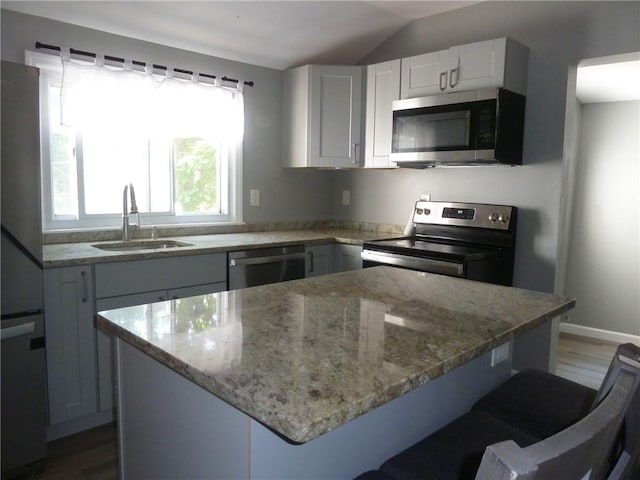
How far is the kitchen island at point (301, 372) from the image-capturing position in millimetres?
808

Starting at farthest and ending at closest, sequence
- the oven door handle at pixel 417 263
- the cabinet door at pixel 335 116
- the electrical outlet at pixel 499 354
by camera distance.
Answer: the cabinet door at pixel 335 116 → the oven door handle at pixel 417 263 → the electrical outlet at pixel 499 354

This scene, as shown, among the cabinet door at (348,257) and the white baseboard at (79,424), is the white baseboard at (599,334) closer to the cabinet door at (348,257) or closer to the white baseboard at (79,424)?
the cabinet door at (348,257)

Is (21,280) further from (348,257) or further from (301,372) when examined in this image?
(348,257)

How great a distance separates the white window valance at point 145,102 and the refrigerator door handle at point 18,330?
1216mm

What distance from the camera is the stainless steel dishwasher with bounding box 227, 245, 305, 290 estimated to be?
114 inches

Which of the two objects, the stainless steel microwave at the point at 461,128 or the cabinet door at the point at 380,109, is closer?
the stainless steel microwave at the point at 461,128

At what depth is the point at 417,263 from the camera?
281 cm

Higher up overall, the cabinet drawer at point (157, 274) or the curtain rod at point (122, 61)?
the curtain rod at point (122, 61)

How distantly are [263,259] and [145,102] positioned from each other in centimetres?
125

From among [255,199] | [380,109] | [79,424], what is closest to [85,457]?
[79,424]

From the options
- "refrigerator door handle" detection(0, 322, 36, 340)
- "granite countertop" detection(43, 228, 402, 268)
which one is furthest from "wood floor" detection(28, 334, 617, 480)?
"granite countertop" detection(43, 228, 402, 268)

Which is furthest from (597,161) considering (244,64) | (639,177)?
(244,64)

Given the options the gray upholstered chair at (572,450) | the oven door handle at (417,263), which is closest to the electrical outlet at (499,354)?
the gray upholstered chair at (572,450)

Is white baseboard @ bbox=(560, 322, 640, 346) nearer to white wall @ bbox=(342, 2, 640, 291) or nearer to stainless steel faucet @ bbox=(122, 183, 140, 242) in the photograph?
white wall @ bbox=(342, 2, 640, 291)
